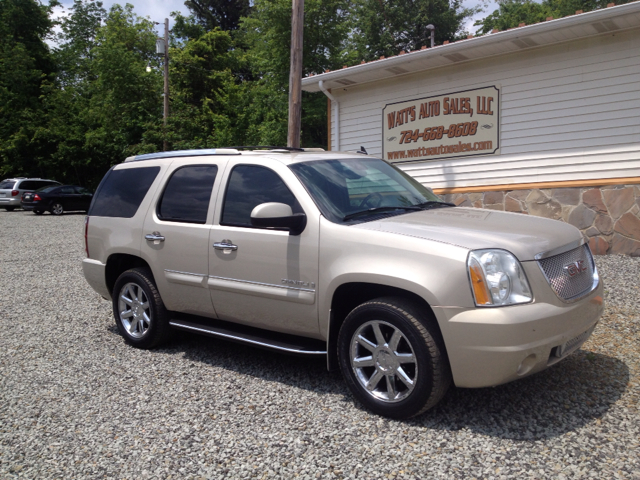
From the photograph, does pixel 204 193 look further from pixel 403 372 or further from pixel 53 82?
pixel 53 82

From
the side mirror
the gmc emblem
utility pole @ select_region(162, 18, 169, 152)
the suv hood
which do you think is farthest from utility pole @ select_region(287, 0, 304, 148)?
utility pole @ select_region(162, 18, 169, 152)

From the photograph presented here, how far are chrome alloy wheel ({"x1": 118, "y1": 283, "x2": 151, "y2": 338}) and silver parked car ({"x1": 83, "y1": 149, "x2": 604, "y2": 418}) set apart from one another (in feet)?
0.06

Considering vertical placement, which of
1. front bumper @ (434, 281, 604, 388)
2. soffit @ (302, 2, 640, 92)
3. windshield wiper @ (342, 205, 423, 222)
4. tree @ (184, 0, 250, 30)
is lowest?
front bumper @ (434, 281, 604, 388)

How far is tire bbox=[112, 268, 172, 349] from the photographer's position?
522cm

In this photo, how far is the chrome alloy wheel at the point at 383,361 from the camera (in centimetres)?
→ 355

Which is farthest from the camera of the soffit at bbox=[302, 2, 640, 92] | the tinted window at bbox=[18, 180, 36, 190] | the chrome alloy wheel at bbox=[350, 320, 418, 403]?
the tinted window at bbox=[18, 180, 36, 190]

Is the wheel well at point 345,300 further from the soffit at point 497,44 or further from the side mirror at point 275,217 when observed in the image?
the soffit at point 497,44

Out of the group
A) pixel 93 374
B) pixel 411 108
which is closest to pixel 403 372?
pixel 93 374

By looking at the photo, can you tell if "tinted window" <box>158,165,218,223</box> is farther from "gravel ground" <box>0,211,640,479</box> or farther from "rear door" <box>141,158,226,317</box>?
"gravel ground" <box>0,211,640,479</box>

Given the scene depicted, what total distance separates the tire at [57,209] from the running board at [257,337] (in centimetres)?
2322

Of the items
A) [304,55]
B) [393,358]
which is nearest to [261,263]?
[393,358]

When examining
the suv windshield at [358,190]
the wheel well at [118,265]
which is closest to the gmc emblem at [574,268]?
the suv windshield at [358,190]

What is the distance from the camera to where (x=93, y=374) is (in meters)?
4.75

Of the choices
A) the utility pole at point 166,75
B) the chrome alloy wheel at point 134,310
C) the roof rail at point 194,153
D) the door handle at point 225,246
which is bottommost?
the chrome alloy wheel at point 134,310
